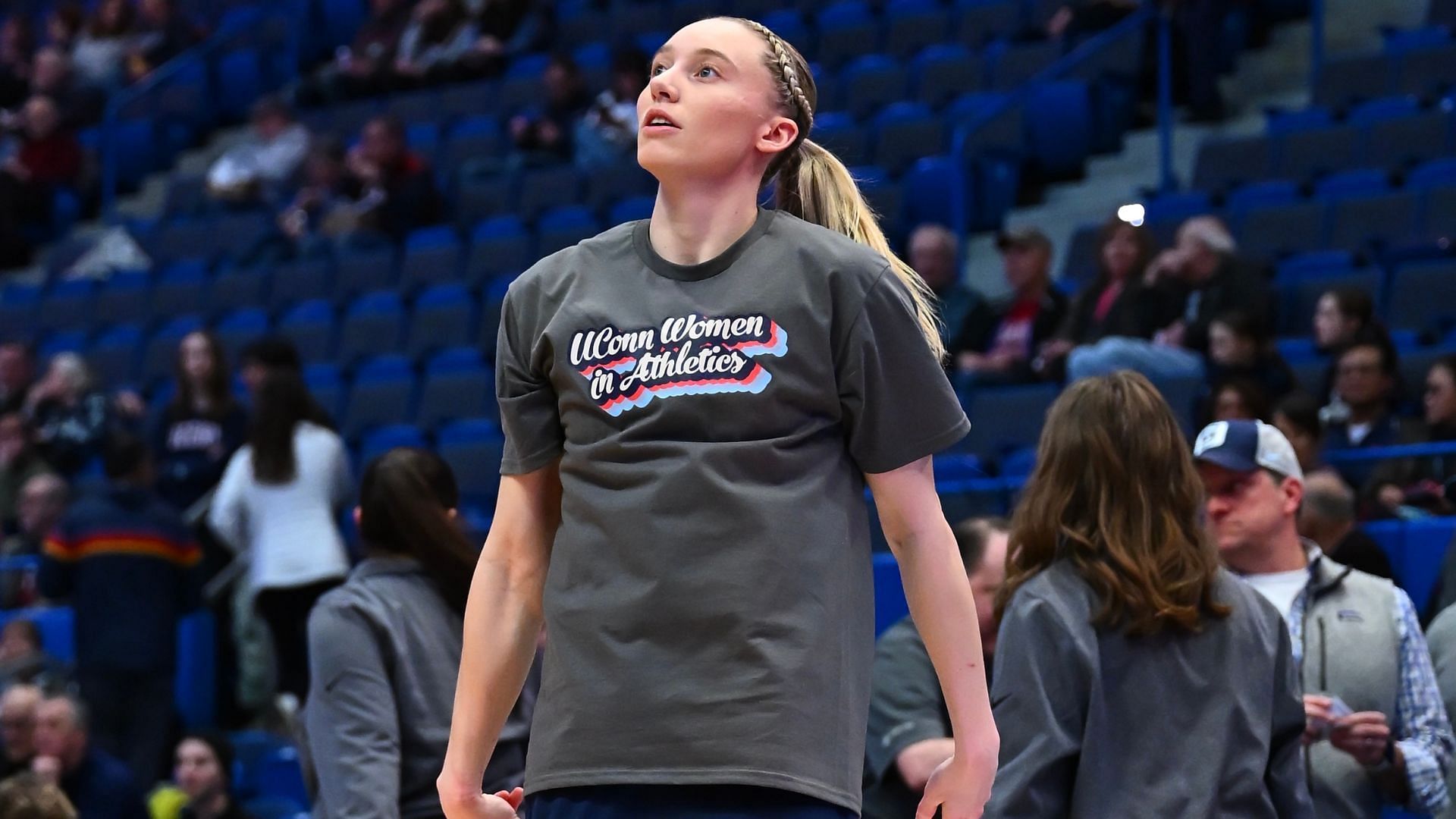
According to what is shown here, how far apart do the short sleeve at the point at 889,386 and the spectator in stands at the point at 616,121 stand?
27.8 ft

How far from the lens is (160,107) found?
46.7ft

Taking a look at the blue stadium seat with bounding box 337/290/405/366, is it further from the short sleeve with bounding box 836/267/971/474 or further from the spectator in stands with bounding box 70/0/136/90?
the short sleeve with bounding box 836/267/971/474

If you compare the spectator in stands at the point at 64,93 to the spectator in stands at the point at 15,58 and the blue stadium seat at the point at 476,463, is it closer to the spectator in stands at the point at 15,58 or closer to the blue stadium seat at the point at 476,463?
the spectator in stands at the point at 15,58

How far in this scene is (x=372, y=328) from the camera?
10164 mm

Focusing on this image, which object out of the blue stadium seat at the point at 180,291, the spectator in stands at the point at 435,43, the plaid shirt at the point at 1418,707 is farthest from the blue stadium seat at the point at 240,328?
the plaid shirt at the point at 1418,707

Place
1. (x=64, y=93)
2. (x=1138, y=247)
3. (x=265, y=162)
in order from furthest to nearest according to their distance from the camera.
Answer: (x=64, y=93) < (x=265, y=162) < (x=1138, y=247)

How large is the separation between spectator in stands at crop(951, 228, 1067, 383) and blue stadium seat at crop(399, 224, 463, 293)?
142 inches

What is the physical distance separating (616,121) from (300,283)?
2040 millimetres

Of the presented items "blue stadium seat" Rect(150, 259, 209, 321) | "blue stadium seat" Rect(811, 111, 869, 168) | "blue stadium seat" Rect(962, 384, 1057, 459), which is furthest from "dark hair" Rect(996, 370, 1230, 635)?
"blue stadium seat" Rect(150, 259, 209, 321)

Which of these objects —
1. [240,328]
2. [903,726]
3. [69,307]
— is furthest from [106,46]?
[903,726]

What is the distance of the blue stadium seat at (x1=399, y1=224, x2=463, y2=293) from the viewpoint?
1049cm

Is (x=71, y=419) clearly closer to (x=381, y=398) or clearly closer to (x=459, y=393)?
(x=381, y=398)

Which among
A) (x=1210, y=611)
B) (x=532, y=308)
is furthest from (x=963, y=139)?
(x=532, y=308)

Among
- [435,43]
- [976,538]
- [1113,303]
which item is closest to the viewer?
[976,538]
